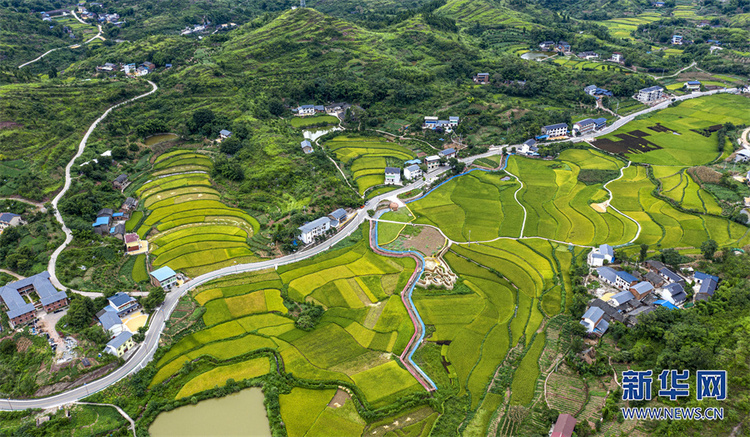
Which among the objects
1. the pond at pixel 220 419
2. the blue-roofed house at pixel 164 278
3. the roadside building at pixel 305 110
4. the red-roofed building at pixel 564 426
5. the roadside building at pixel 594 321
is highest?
the blue-roofed house at pixel 164 278

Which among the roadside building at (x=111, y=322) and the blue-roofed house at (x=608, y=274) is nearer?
the roadside building at (x=111, y=322)

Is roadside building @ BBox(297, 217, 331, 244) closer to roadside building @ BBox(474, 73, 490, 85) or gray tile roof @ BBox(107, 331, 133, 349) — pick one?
gray tile roof @ BBox(107, 331, 133, 349)

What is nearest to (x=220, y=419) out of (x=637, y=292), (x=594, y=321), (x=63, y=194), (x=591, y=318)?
(x=591, y=318)

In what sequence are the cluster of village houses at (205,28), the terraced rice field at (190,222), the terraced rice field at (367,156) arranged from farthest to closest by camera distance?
the cluster of village houses at (205,28) < the terraced rice field at (367,156) < the terraced rice field at (190,222)

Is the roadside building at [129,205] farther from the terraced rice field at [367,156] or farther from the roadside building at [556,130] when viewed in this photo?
the roadside building at [556,130]

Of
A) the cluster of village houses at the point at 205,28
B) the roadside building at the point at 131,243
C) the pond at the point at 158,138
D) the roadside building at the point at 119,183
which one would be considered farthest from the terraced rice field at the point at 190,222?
the cluster of village houses at the point at 205,28

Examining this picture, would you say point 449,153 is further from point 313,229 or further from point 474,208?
point 313,229

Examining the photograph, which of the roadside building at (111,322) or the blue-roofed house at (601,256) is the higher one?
the roadside building at (111,322)
